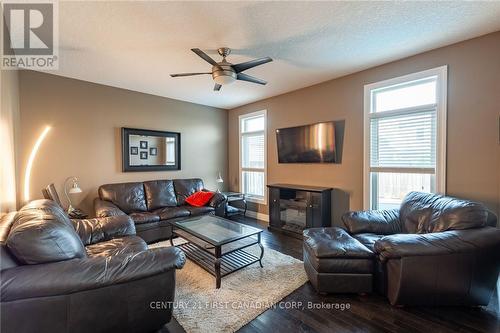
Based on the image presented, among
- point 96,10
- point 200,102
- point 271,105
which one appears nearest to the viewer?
point 96,10

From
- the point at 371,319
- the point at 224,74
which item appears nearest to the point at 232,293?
the point at 371,319

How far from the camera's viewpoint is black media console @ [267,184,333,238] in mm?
3727

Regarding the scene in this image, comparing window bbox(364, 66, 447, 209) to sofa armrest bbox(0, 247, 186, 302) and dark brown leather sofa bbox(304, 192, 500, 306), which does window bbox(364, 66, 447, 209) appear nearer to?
dark brown leather sofa bbox(304, 192, 500, 306)

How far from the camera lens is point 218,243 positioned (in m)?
2.38

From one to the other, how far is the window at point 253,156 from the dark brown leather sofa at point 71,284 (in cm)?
358

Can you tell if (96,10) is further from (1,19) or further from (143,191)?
(143,191)

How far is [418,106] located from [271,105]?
2.62 meters

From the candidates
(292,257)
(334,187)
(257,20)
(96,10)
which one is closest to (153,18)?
(96,10)

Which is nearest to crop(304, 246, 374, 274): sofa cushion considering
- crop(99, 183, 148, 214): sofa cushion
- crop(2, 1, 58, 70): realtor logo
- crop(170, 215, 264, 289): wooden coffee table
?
crop(170, 215, 264, 289): wooden coffee table

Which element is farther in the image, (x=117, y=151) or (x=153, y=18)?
(x=117, y=151)

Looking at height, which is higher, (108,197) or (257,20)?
(257,20)

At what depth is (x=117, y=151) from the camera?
4199mm

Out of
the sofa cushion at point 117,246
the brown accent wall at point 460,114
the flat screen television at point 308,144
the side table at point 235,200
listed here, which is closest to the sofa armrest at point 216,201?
the side table at point 235,200

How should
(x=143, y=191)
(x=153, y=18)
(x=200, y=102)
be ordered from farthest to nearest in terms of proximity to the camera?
(x=200, y=102), (x=143, y=191), (x=153, y=18)
